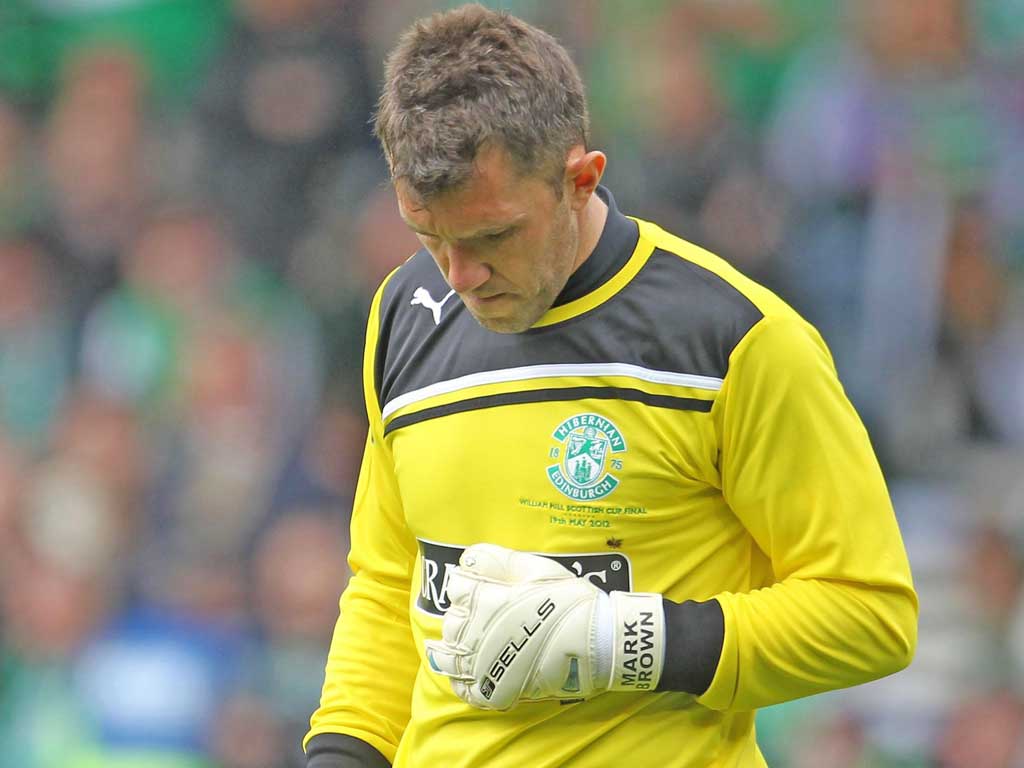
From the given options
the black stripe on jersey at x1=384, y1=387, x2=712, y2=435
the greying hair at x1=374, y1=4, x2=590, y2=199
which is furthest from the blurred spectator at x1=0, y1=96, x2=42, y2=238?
the greying hair at x1=374, y1=4, x2=590, y2=199

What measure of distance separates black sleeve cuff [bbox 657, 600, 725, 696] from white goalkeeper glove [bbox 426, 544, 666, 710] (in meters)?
0.01

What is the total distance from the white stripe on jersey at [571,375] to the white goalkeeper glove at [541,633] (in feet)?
0.79

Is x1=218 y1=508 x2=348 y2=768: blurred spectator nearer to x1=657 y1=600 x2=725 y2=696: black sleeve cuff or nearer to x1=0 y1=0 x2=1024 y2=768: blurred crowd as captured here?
x1=0 y1=0 x2=1024 y2=768: blurred crowd

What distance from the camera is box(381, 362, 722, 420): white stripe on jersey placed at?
1.88 m

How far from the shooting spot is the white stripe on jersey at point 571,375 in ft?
6.17

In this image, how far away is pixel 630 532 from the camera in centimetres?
192

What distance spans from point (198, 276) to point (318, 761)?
309 centimetres

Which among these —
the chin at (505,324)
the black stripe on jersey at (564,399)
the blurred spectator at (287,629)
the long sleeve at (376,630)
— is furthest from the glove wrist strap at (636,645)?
the blurred spectator at (287,629)

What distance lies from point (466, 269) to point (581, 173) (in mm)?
194

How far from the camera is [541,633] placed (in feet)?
5.94

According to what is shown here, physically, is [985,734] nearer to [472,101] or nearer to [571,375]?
[571,375]

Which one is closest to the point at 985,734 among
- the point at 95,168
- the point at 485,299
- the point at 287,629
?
the point at 287,629

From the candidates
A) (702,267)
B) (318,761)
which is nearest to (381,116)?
(702,267)

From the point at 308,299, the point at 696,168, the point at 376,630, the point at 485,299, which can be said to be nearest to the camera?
the point at 485,299
